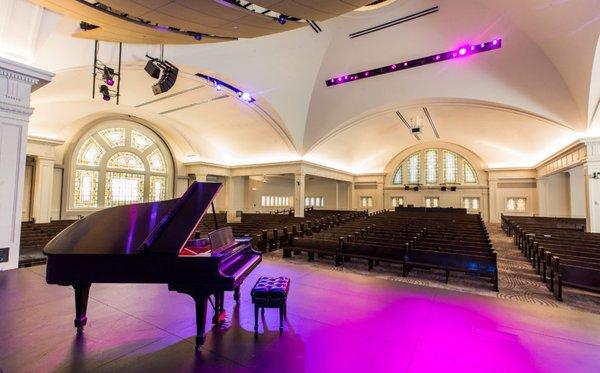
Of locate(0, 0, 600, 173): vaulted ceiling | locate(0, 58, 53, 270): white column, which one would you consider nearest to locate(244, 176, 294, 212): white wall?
locate(0, 0, 600, 173): vaulted ceiling

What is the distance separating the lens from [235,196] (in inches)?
787

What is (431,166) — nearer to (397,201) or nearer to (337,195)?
(397,201)

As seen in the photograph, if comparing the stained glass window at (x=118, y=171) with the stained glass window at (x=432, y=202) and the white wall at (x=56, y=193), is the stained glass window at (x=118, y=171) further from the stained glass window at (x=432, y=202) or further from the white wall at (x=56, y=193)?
the stained glass window at (x=432, y=202)

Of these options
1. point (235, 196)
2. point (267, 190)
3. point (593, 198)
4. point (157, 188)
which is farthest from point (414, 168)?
point (157, 188)

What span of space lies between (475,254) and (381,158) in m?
17.5

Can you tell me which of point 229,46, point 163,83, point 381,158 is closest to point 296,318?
point 163,83

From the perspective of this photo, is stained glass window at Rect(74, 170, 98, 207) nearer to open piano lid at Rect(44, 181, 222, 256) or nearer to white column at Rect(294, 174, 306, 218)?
white column at Rect(294, 174, 306, 218)

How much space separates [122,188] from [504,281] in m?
18.2

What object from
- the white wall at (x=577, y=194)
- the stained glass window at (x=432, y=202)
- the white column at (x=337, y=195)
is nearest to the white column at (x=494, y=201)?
the stained glass window at (x=432, y=202)

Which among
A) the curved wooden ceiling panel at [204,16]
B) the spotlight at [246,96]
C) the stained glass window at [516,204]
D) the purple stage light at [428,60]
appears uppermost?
the purple stage light at [428,60]

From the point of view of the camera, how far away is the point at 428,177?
21.9 metres

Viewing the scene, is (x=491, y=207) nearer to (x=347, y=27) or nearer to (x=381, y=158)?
(x=381, y=158)

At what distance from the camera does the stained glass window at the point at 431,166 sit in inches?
854

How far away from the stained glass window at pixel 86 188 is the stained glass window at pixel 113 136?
6.15ft
